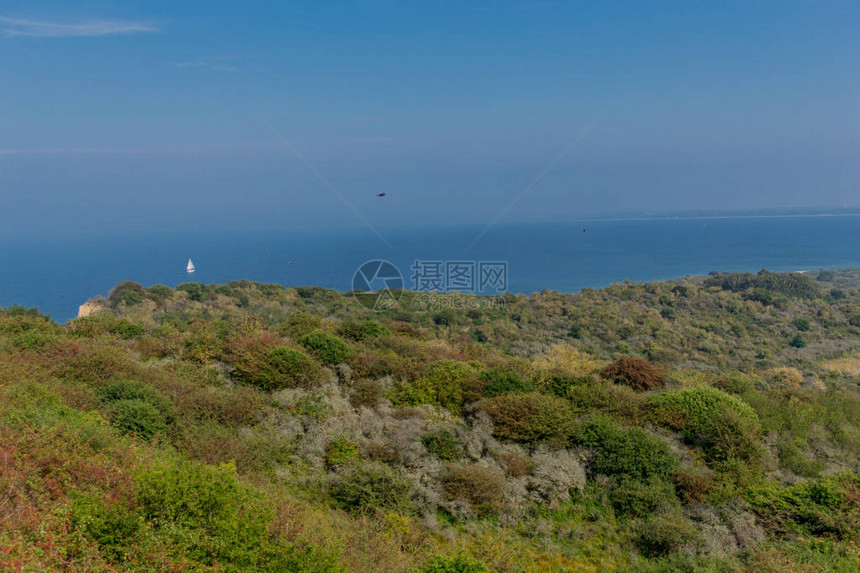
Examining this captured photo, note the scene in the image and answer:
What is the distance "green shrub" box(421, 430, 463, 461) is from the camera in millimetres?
10156

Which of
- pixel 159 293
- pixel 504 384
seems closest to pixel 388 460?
pixel 504 384

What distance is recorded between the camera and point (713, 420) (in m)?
11.0

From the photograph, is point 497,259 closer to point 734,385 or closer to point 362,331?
point 362,331

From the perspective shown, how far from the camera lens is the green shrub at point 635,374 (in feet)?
46.9

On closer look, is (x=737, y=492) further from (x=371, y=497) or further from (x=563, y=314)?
(x=563, y=314)

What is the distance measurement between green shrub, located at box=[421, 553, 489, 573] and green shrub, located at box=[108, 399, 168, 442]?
5664mm

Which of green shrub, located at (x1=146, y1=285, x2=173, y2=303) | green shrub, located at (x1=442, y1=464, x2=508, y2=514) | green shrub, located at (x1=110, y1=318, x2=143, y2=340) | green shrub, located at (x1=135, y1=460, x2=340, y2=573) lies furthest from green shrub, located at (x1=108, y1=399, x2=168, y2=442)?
green shrub, located at (x1=146, y1=285, x2=173, y2=303)

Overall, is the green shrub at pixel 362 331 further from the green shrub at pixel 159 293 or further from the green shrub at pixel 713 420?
the green shrub at pixel 159 293

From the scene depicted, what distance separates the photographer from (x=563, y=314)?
31.7 meters

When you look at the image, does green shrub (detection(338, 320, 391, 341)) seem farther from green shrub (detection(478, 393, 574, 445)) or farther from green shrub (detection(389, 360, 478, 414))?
green shrub (detection(478, 393, 574, 445))

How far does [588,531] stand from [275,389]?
749cm

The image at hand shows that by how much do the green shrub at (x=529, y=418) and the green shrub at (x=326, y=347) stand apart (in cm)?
439

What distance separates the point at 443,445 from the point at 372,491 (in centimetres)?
207

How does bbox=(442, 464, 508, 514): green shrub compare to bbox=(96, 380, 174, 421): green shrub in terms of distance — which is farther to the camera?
bbox=(96, 380, 174, 421): green shrub
